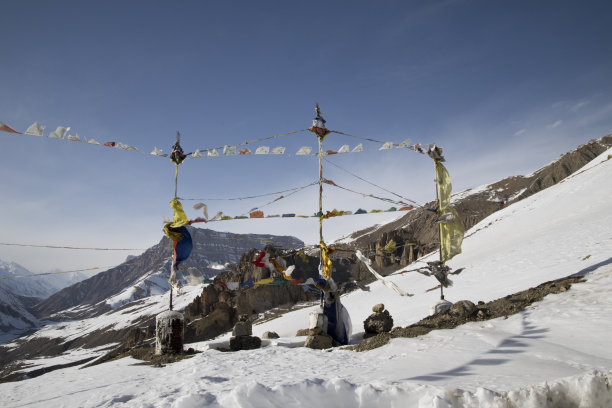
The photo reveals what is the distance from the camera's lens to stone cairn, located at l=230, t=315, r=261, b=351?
13719 millimetres

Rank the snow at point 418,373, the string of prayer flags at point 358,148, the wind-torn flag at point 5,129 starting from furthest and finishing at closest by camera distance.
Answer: the string of prayer flags at point 358,148 < the wind-torn flag at point 5,129 < the snow at point 418,373

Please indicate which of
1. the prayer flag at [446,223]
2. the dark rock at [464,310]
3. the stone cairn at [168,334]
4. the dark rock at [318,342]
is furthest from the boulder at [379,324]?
→ the stone cairn at [168,334]

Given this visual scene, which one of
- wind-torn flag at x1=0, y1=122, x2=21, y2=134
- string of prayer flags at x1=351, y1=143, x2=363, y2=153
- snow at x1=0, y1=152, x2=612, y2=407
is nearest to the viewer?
snow at x1=0, y1=152, x2=612, y2=407

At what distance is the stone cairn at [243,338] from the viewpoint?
45.0ft

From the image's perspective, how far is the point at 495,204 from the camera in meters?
111

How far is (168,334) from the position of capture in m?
12.4

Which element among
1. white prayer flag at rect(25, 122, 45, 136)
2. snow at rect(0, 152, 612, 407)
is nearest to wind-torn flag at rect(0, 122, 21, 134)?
white prayer flag at rect(25, 122, 45, 136)

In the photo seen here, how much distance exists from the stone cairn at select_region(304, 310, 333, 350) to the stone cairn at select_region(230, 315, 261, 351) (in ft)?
7.75

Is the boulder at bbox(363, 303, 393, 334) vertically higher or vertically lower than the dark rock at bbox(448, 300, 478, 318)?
lower

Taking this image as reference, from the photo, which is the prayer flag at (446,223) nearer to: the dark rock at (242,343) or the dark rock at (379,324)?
the dark rock at (379,324)

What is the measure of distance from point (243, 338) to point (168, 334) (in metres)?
2.82

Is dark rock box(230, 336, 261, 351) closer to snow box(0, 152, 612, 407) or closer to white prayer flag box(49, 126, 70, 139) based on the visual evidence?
snow box(0, 152, 612, 407)

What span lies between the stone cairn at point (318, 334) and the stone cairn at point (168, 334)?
4328mm

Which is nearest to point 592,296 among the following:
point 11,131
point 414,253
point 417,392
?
point 417,392
